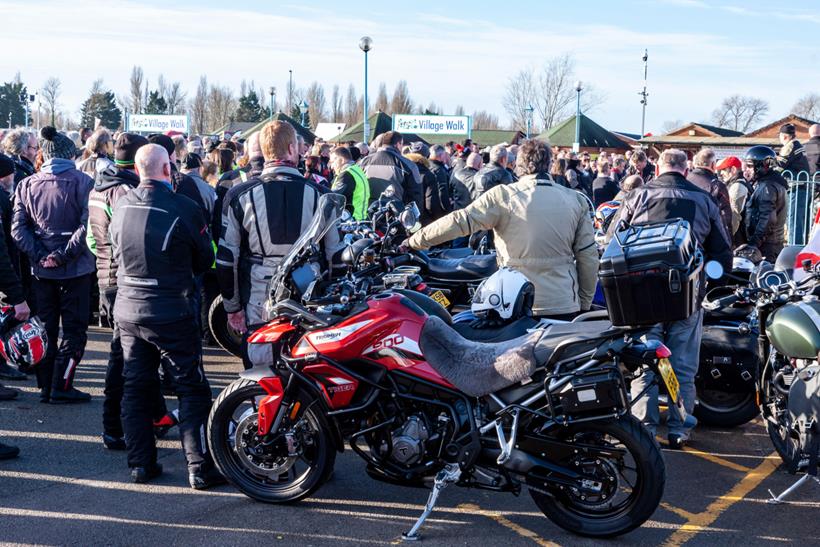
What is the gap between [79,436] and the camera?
6.39 metres

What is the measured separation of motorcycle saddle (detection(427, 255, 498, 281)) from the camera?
331 inches

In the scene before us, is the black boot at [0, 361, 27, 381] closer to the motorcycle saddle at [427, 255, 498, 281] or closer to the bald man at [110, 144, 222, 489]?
the bald man at [110, 144, 222, 489]

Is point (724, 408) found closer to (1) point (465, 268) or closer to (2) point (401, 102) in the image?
(1) point (465, 268)

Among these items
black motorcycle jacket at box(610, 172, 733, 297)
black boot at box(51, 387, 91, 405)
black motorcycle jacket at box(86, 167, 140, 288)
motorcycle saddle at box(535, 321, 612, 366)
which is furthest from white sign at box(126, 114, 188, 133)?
motorcycle saddle at box(535, 321, 612, 366)

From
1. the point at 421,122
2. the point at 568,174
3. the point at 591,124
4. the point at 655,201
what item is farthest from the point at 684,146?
the point at 655,201

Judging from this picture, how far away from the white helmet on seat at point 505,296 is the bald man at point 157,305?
158 centimetres

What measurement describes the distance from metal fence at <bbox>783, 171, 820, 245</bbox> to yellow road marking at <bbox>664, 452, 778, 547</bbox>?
6.12m

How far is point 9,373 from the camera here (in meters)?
8.01

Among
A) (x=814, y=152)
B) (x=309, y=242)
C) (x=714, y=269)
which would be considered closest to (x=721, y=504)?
(x=714, y=269)

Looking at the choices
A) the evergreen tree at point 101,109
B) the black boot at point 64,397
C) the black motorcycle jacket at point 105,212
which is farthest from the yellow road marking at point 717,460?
the evergreen tree at point 101,109

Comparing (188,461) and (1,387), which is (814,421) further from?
(1,387)

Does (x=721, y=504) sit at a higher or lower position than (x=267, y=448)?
lower

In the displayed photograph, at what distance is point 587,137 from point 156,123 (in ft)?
52.9

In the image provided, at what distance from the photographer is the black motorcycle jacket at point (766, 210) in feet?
32.1
